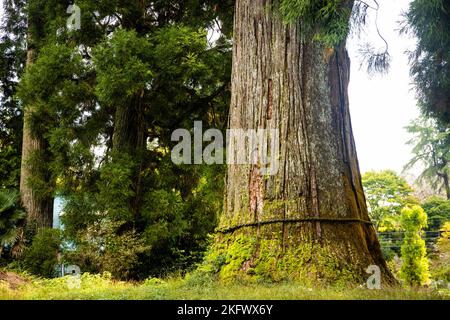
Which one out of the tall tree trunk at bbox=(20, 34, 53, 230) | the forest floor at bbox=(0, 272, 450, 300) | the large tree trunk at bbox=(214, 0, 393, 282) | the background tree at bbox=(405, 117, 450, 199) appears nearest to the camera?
the forest floor at bbox=(0, 272, 450, 300)

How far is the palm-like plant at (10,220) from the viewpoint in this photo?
11.6 m

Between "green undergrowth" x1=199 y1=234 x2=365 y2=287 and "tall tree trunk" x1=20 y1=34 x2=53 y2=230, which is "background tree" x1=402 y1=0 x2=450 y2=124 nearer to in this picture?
"green undergrowth" x1=199 y1=234 x2=365 y2=287

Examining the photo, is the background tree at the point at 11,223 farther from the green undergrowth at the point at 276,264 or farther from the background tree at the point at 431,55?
the background tree at the point at 431,55

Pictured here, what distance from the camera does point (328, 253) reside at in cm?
505

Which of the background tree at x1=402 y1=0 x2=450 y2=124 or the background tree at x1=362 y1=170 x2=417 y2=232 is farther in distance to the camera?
the background tree at x1=362 y1=170 x2=417 y2=232

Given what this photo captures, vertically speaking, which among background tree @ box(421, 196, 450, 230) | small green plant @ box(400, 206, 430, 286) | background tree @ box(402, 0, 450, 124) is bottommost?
small green plant @ box(400, 206, 430, 286)

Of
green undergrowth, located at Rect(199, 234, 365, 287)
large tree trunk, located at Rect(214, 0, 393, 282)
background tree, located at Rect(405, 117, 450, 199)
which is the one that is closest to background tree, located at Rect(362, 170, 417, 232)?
background tree, located at Rect(405, 117, 450, 199)

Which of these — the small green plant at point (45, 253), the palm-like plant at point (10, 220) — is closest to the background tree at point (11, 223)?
the palm-like plant at point (10, 220)

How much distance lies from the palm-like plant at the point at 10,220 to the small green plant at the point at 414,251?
11816 millimetres

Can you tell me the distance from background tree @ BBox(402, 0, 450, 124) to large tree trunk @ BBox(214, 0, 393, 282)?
44.9 inches

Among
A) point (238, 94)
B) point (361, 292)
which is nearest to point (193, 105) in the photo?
point (238, 94)

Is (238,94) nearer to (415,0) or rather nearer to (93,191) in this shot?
(415,0)

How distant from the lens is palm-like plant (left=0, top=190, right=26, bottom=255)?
11.6m

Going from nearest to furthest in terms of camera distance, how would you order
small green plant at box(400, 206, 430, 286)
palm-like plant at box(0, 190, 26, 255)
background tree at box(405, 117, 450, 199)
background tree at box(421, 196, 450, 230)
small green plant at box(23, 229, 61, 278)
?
1. small green plant at box(23, 229, 61, 278)
2. palm-like plant at box(0, 190, 26, 255)
3. small green plant at box(400, 206, 430, 286)
4. background tree at box(421, 196, 450, 230)
5. background tree at box(405, 117, 450, 199)
